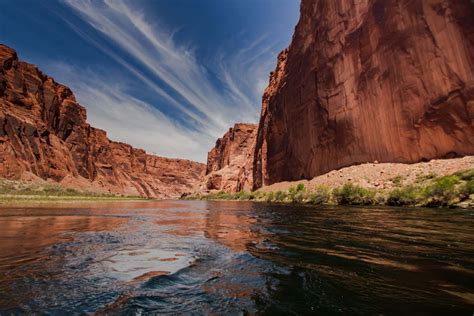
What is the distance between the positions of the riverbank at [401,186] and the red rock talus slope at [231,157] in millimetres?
73018

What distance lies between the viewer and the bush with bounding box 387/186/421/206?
2284 centimetres

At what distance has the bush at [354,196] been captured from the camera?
27766 millimetres

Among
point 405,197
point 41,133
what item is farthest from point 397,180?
point 41,133

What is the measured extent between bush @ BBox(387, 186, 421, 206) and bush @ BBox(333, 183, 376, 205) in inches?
73.4

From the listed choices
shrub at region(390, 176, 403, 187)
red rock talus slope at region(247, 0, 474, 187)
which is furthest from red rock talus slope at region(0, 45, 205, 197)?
shrub at region(390, 176, 403, 187)

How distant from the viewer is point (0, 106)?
7706 centimetres

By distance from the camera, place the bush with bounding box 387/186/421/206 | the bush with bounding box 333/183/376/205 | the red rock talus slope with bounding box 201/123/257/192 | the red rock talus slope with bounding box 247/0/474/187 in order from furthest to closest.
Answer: the red rock talus slope with bounding box 201/123/257/192 → the red rock talus slope with bounding box 247/0/474/187 → the bush with bounding box 333/183/376/205 → the bush with bounding box 387/186/421/206

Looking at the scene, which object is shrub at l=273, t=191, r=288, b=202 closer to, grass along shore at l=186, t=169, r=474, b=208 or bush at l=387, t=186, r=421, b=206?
grass along shore at l=186, t=169, r=474, b=208

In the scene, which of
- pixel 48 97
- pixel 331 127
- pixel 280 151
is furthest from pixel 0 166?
pixel 331 127

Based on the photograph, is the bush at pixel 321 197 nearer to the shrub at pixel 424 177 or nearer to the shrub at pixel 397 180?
the shrub at pixel 397 180

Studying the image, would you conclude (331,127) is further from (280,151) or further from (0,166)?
(0,166)

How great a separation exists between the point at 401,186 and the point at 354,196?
16.0 ft

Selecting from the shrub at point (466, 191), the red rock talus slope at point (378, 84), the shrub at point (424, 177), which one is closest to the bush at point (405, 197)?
the shrub at point (466, 191)

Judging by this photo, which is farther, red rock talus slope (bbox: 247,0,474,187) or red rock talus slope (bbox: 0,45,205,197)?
red rock talus slope (bbox: 0,45,205,197)
